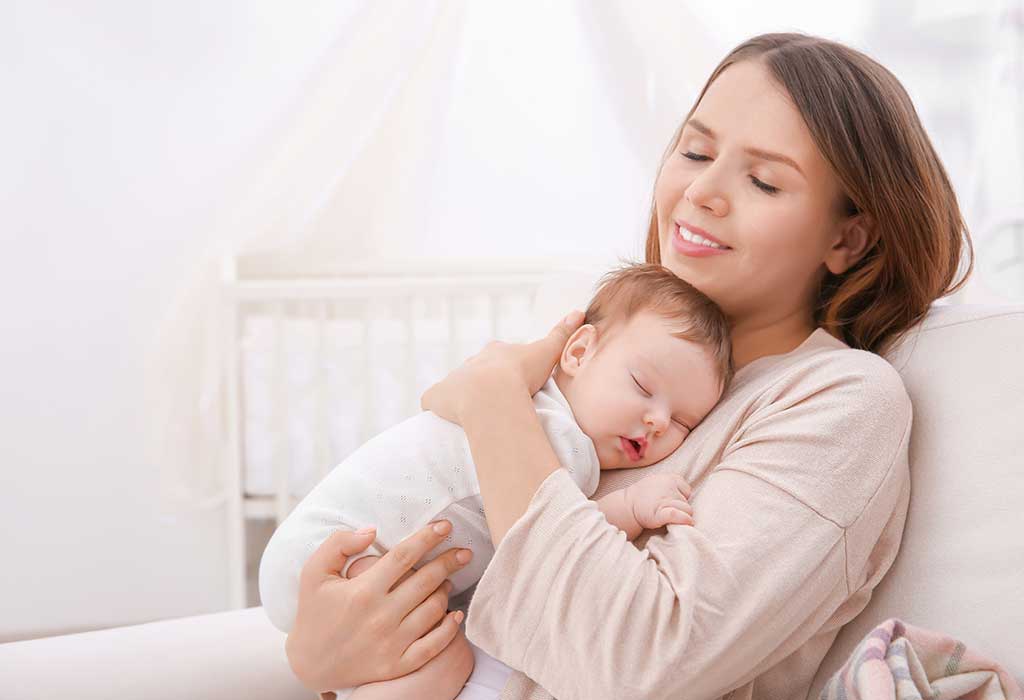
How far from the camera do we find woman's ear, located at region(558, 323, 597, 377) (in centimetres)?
123

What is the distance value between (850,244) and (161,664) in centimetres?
97

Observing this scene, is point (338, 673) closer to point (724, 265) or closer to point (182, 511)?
point (724, 265)

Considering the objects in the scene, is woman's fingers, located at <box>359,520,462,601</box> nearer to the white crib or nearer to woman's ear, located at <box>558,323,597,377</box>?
woman's ear, located at <box>558,323,597,377</box>

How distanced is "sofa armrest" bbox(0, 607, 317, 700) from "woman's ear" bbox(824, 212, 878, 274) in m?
0.84

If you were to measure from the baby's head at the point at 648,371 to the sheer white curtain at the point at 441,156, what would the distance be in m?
1.80

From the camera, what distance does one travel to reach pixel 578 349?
124cm

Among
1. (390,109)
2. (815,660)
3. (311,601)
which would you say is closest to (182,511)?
(390,109)

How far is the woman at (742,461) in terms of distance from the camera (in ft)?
3.12

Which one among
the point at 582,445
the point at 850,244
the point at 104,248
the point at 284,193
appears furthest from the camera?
the point at 104,248

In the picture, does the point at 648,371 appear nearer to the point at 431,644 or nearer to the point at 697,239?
the point at 697,239

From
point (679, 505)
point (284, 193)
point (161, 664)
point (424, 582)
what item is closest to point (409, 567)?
point (424, 582)

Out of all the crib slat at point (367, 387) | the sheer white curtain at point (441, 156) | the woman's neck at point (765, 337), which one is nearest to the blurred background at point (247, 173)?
the sheer white curtain at point (441, 156)

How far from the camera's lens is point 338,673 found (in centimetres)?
109

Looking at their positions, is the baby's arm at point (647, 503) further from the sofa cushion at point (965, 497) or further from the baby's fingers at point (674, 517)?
the sofa cushion at point (965, 497)
